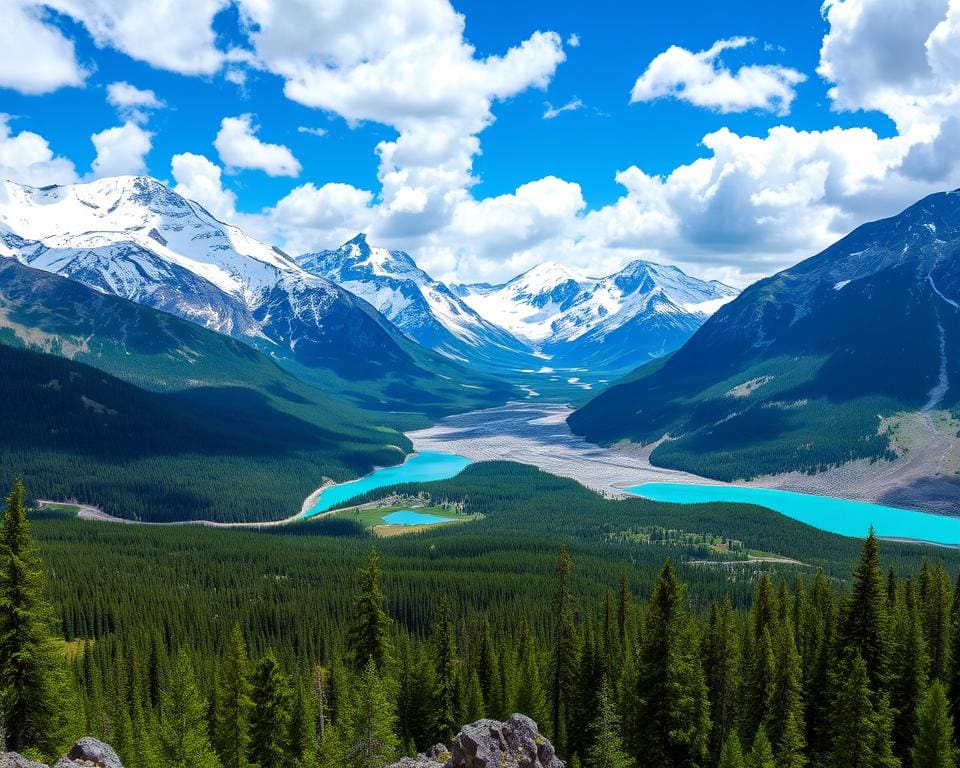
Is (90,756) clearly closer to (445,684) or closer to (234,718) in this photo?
(234,718)


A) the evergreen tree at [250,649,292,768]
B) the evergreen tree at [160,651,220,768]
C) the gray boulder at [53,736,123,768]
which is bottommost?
the evergreen tree at [250,649,292,768]

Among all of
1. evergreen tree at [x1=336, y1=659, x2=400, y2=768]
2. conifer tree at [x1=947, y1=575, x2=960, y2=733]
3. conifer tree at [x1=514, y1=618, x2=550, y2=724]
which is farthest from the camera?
conifer tree at [x1=514, y1=618, x2=550, y2=724]

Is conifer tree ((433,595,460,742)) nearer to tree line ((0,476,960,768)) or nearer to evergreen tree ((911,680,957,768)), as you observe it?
tree line ((0,476,960,768))

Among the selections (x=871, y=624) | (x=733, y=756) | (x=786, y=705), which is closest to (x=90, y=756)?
(x=733, y=756)

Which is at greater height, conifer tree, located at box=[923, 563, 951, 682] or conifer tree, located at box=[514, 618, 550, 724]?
conifer tree, located at box=[923, 563, 951, 682]

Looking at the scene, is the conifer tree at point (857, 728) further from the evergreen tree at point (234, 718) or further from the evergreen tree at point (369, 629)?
the evergreen tree at point (234, 718)

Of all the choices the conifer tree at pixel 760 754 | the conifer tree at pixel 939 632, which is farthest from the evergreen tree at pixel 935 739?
the conifer tree at pixel 939 632

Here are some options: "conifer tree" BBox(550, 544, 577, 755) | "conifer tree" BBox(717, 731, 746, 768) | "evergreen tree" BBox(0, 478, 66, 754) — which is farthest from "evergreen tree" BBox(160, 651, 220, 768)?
"conifer tree" BBox(717, 731, 746, 768)
